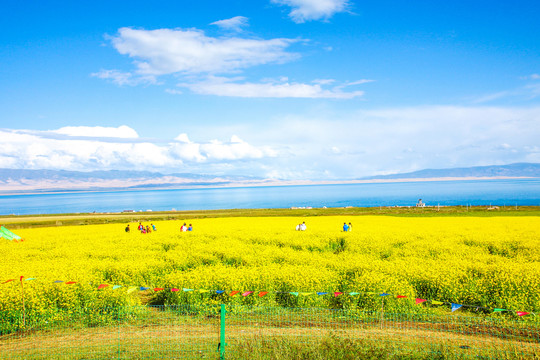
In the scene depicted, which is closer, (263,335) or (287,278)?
(263,335)

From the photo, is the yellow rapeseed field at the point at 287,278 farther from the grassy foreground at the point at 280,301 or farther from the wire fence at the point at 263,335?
the wire fence at the point at 263,335

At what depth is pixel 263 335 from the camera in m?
10.4

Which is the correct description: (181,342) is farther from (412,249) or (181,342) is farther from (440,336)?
(412,249)

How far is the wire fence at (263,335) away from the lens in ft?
29.5

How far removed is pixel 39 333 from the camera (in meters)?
11.5

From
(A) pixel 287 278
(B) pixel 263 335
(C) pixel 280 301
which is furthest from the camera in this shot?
(A) pixel 287 278

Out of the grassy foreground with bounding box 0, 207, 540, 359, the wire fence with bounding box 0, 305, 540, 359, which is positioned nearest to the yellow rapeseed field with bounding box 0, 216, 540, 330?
the grassy foreground with bounding box 0, 207, 540, 359

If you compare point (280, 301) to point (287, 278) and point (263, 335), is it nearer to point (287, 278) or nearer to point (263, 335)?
point (287, 278)

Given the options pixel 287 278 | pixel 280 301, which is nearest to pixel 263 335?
pixel 280 301

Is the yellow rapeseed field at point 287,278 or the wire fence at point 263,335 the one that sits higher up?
the yellow rapeseed field at point 287,278

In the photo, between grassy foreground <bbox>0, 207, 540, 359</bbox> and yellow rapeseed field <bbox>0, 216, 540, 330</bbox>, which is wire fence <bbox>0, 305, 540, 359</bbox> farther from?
yellow rapeseed field <bbox>0, 216, 540, 330</bbox>

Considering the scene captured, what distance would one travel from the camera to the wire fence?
29.5 feet

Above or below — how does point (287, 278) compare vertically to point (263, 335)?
above

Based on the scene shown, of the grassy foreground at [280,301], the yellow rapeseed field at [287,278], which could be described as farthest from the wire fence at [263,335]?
the yellow rapeseed field at [287,278]
